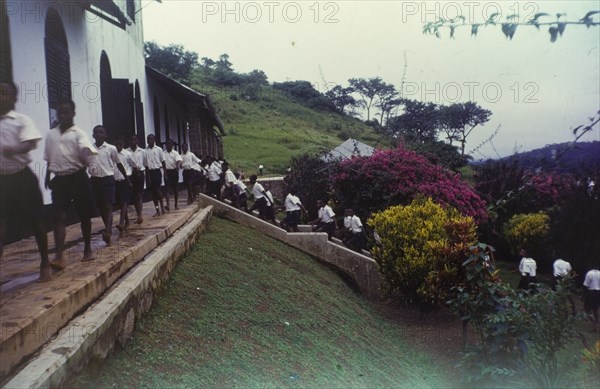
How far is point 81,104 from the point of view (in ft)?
28.3

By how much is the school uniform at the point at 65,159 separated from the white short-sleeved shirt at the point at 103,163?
0.93m

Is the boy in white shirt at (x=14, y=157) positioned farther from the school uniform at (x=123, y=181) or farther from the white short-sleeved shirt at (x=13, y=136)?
the school uniform at (x=123, y=181)

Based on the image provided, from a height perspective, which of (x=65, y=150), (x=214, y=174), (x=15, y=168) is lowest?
(x=214, y=174)

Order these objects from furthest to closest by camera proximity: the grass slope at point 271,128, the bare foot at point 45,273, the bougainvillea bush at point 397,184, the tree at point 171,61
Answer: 1. the tree at point 171,61
2. the grass slope at point 271,128
3. the bougainvillea bush at point 397,184
4. the bare foot at point 45,273

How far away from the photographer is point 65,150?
4.10 meters

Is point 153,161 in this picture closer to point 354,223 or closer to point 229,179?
point 229,179

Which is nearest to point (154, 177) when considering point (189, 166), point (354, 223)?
point (189, 166)

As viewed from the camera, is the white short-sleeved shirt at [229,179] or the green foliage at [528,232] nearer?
the white short-sleeved shirt at [229,179]

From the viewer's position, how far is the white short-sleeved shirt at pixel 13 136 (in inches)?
131

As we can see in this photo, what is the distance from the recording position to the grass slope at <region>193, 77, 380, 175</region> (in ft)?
116

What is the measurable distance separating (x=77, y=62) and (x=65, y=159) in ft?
16.7

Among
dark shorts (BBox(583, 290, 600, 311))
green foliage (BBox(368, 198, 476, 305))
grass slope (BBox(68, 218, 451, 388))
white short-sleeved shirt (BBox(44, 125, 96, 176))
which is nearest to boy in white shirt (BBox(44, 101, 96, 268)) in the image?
white short-sleeved shirt (BBox(44, 125, 96, 176))

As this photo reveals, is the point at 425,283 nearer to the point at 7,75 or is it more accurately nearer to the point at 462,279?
the point at 462,279

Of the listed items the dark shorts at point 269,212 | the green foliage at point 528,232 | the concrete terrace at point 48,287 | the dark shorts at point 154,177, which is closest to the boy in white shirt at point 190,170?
the dark shorts at point 269,212
